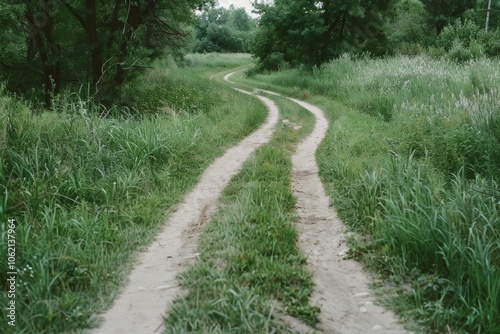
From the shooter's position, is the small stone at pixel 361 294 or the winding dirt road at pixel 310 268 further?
the small stone at pixel 361 294

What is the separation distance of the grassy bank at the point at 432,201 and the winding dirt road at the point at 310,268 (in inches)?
9.9

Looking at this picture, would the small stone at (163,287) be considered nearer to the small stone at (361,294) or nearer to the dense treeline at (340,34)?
the small stone at (361,294)

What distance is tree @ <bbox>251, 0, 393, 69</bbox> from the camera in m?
23.4

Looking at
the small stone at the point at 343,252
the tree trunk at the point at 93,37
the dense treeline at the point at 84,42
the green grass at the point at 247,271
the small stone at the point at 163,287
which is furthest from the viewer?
the tree trunk at the point at 93,37

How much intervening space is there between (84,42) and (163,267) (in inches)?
450

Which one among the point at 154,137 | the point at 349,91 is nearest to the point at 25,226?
the point at 154,137

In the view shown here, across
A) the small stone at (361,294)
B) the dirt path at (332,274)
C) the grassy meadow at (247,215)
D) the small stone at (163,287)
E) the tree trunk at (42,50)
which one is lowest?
the small stone at (361,294)

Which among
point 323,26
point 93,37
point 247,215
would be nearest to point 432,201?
point 247,215

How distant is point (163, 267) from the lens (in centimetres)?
445

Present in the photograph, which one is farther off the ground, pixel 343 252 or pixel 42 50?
pixel 42 50

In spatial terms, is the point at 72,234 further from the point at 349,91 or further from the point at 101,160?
the point at 349,91

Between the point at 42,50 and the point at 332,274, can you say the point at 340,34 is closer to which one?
the point at 42,50

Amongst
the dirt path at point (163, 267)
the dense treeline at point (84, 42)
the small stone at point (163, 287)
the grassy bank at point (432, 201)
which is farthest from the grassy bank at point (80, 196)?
the dense treeline at point (84, 42)

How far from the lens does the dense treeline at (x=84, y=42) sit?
1313 cm
